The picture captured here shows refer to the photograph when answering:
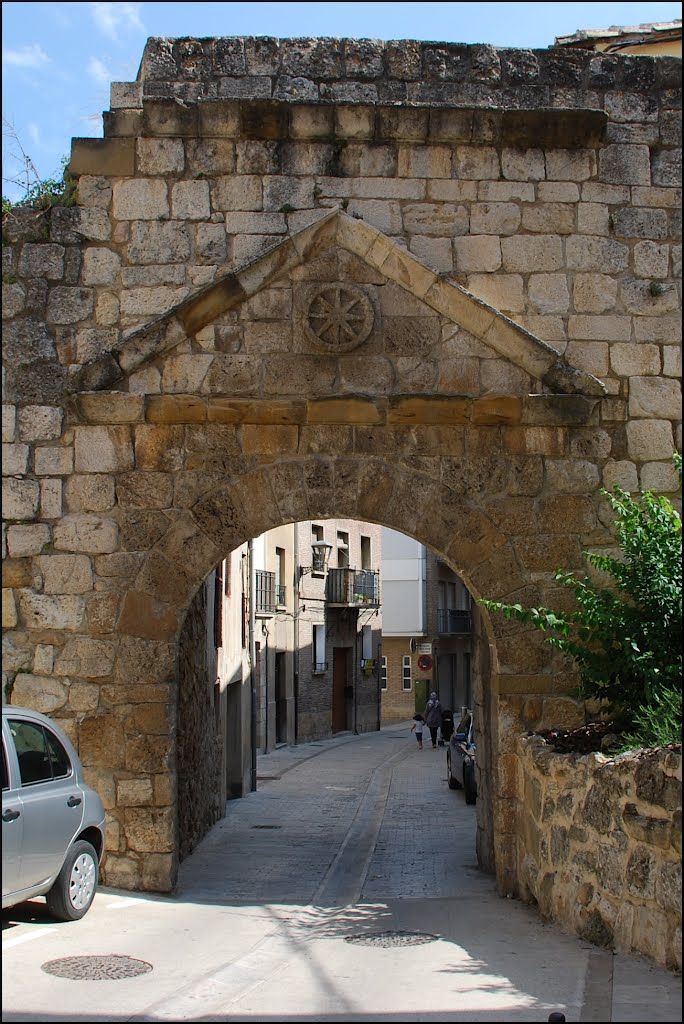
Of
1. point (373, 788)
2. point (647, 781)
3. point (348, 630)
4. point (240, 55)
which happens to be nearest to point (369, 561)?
point (348, 630)

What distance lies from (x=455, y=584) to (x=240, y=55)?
1259 inches

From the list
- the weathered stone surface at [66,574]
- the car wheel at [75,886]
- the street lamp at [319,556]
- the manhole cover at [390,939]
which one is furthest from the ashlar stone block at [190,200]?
the street lamp at [319,556]

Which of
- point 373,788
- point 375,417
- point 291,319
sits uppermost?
point 291,319

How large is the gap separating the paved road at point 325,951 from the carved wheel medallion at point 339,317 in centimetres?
384

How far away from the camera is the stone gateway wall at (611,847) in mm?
5016

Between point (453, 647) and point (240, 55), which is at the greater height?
point (240, 55)

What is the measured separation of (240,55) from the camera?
810 cm

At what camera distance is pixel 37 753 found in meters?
6.21

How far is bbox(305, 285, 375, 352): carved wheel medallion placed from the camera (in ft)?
25.7

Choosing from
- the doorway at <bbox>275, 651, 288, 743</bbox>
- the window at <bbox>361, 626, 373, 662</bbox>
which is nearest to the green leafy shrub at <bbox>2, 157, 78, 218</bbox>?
the doorway at <bbox>275, 651, 288, 743</bbox>

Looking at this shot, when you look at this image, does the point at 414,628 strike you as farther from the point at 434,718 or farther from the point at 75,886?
the point at 75,886

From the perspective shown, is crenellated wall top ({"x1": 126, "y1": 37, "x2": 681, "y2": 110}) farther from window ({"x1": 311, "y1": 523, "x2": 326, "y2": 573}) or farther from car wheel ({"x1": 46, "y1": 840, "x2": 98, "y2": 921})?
window ({"x1": 311, "y1": 523, "x2": 326, "y2": 573})

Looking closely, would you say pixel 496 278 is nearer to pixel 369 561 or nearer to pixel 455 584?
pixel 369 561

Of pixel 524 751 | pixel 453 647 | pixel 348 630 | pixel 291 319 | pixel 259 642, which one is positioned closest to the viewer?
pixel 524 751
